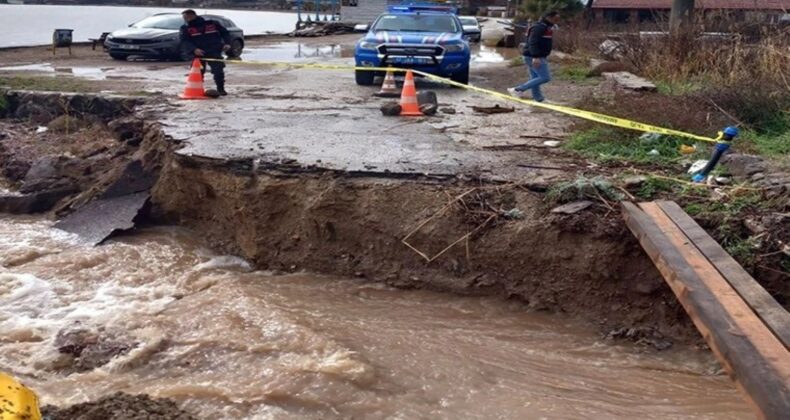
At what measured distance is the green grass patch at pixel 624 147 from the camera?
7203mm

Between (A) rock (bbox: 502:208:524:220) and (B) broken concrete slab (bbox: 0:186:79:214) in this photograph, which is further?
(B) broken concrete slab (bbox: 0:186:79:214)

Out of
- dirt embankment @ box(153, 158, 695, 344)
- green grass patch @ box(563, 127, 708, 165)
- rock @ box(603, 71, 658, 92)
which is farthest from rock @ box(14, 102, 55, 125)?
rock @ box(603, 71, 658, 92)

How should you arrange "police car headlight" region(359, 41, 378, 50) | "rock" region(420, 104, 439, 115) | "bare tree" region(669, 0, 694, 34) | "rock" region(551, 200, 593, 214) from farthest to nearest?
"bare tree" region(669, 0, 694, 34)
"police car headlight" region(359, 41, 378, 50)
"rock" region(420, 104, 439, 115)
"rock" region(551, 200, 593, 214)

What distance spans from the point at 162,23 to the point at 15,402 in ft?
62.9

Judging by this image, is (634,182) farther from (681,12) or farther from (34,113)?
(681,12)

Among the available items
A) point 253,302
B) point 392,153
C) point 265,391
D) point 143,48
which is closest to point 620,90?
point 392,153

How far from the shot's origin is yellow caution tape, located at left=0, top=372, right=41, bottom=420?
8.75 ft

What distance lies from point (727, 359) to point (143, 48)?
18056mm

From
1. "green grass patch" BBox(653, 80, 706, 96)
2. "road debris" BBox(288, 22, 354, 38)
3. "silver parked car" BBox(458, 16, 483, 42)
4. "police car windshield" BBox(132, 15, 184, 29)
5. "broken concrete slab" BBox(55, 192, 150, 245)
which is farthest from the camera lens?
"road debris" BBox(288, 22, 354, 38)

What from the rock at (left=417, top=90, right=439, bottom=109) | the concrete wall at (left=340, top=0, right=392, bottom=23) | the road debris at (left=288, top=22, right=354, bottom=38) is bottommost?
the rock at (left=417, top=90, right=439, bottom=109)

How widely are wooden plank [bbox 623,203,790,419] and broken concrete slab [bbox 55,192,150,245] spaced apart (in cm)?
505

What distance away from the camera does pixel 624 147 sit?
7605mm

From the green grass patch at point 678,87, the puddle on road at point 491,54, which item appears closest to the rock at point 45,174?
the green grass patch at point 678,87

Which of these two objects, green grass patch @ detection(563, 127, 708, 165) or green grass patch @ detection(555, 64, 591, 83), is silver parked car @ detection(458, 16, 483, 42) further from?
green grass patch @ detection(563, 127, 708, 165)
